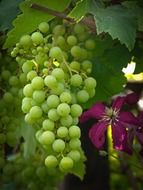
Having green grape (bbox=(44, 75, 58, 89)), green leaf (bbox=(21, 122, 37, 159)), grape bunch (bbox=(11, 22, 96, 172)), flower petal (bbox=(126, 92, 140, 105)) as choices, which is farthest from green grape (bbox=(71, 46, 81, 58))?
flower petal (bbox=(126, 92, 140, 105))

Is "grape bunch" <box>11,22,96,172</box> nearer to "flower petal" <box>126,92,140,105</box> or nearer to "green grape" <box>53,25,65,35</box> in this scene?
"green grape" <box>53,25,65,35</box>

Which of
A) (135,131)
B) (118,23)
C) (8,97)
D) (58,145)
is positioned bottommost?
(135,131)

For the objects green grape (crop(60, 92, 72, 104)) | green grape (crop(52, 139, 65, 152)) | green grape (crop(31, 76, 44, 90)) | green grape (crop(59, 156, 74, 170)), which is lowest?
green grape (crop(59, 156, 74, 170))

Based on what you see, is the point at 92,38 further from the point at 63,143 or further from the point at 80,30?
the point at 63,143

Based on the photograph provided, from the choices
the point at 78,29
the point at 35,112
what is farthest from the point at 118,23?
the point at 35,112

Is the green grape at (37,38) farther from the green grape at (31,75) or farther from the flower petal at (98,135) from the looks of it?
the flower petal at (98,135)

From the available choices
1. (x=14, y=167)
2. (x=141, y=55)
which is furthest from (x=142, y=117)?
(x=14, y=167)

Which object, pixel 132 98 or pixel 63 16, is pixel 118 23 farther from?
pixel 132 98
